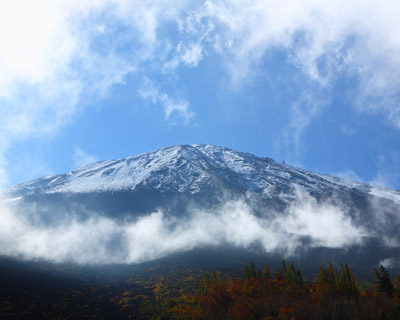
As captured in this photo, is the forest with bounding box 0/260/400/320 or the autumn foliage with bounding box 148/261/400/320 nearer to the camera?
the autumn foliage with bounding box 148/261/400/320

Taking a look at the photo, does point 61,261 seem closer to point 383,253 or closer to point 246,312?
point 246,312

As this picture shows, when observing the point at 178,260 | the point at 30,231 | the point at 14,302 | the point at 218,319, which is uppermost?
the point at 30,231

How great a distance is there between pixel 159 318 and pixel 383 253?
183048 mm

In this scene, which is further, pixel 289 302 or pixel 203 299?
pixel 203 299

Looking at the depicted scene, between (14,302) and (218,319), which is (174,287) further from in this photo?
(14,302)

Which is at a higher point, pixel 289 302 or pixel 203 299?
pixel 203 299

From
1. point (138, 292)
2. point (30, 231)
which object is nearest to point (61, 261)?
point (30, 231)

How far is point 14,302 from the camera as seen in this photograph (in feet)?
232

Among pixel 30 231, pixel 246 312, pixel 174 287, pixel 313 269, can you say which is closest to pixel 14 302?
pixel 174 287

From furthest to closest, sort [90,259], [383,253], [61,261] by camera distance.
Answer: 1. [383,253]
2. [90,259]
3. [61,261]

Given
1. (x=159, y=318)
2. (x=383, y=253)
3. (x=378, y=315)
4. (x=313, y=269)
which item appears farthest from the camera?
(x=383, y=253)

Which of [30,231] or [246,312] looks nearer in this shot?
[246,312]

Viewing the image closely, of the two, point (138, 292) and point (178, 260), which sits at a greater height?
point (178, 260)

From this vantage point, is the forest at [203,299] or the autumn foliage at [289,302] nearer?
the autumn foliage at [289,302]
